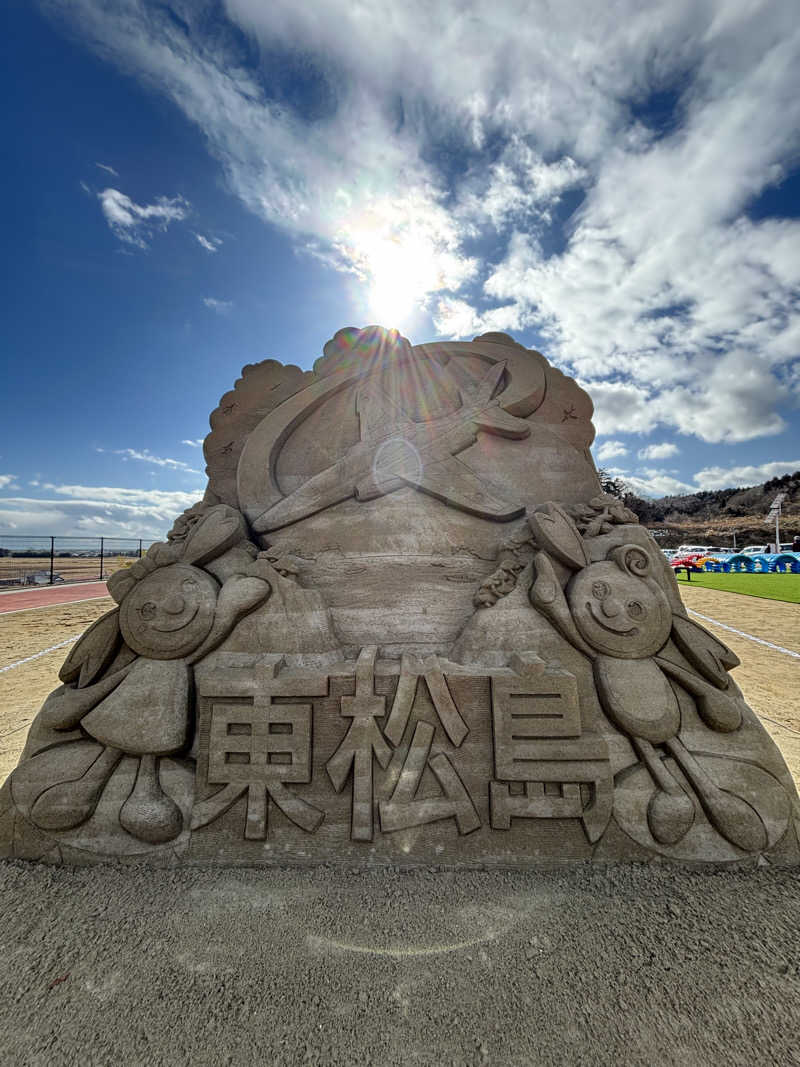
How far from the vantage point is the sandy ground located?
1396mm

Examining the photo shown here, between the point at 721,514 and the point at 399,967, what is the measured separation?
80144 millimetres

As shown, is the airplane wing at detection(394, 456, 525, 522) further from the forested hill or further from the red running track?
the forested hill

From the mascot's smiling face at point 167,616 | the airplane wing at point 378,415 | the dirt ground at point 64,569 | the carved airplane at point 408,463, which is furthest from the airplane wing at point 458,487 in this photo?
the dirt ground at point 64,569

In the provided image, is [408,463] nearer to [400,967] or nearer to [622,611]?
[622,611]

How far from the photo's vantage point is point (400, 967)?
5.39 ft

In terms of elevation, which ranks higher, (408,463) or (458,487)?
(408,463)

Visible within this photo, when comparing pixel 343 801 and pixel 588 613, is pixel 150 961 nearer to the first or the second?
pixel 343 801

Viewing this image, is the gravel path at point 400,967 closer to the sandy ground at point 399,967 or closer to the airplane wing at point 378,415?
the sandy ground at point 399,967

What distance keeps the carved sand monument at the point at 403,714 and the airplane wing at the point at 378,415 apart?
0.88 meters

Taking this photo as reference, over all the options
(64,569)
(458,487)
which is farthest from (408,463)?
(64,569)

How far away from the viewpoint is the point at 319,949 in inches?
67.5

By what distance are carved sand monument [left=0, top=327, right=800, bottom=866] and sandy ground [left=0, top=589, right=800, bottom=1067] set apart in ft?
0.50

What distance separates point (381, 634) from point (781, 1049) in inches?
86.4

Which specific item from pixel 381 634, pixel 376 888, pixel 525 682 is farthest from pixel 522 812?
pixel 381 634
